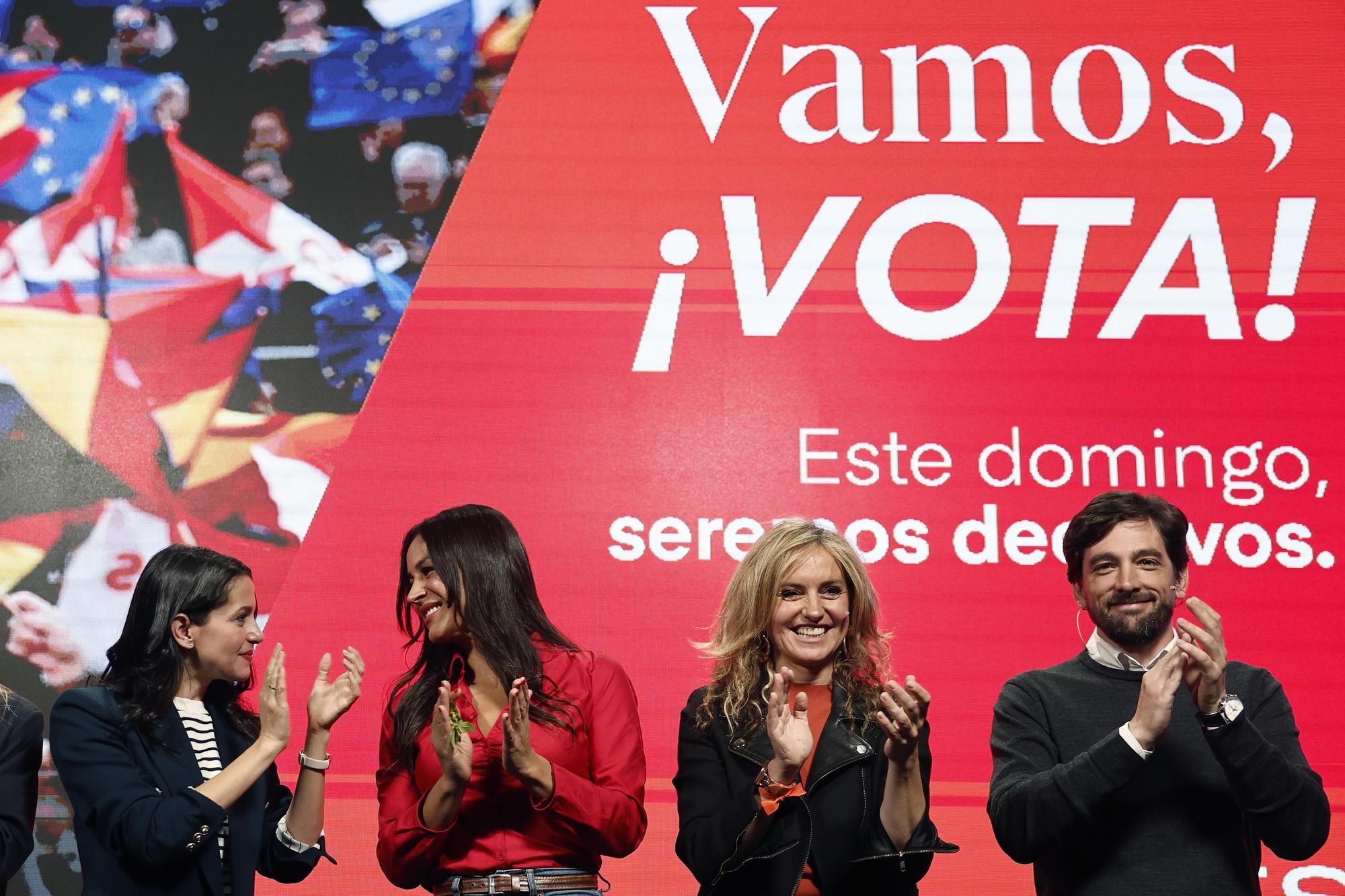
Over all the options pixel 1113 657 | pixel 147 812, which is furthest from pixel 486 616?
pixel 1113 657

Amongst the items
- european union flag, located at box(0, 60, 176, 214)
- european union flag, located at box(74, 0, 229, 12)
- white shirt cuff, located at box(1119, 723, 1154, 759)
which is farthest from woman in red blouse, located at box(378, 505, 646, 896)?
european union flag, located at box(74, 0, 229, 12)

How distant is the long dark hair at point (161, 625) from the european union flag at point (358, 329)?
1.04 m

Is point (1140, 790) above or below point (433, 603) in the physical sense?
below

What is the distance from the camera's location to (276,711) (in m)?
2.71

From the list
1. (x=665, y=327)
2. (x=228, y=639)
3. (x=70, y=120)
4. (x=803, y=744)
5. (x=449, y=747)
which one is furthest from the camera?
(x=70, y=120)

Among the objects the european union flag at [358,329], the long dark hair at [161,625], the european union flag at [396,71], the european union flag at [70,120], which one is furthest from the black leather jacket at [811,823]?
the european union flag at [70,120]

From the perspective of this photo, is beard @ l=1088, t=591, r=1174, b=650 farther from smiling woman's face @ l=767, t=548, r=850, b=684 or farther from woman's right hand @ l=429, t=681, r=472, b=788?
woman's right hand @ l=429, t=681, r=472, b=788

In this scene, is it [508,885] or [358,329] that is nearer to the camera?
[508,885]

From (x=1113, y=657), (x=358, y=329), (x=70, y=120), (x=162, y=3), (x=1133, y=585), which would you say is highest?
(x=162, y=3)

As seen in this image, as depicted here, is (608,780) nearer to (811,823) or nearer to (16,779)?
(811,823)

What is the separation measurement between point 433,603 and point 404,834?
0.42m

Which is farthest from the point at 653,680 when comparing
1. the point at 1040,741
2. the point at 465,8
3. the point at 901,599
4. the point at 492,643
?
the point at 465,8

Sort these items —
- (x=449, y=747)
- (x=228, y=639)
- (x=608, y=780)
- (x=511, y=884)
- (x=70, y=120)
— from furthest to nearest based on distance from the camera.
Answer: (x=70, y=120) → (x=228, y=639) → (x=608, y=780) → (x=511, y=884) → (x=449, y=747)

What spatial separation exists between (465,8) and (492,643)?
202 cm
